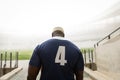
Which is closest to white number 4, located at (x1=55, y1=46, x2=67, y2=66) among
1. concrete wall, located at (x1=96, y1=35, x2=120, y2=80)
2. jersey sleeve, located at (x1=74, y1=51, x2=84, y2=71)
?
jersey sleeve, located at (x1=74, y1=51, x2=84, y2=71)

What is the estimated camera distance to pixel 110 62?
329 inches

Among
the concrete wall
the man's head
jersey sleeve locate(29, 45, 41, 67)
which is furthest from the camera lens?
the concrete wall

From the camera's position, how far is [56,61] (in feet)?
8.11

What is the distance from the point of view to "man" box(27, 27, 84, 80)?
96.6 inches

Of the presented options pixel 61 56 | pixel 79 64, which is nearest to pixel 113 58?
pixel 79 64

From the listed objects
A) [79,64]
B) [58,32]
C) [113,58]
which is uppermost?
[58,32]

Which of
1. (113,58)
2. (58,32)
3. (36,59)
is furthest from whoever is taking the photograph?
(113,58)

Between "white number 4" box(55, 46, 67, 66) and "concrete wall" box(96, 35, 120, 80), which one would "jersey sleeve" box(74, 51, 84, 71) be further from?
"concrete wall" box(96, 35, 120, 80)

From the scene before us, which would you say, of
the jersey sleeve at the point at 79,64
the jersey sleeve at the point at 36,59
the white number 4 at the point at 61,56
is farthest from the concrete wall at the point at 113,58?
the jersey sleeve at the point at 36,59

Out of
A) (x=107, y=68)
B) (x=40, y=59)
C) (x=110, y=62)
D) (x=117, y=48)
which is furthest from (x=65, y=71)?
(x=107, y=68)

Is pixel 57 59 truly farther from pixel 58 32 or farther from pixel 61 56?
pixel 58 32

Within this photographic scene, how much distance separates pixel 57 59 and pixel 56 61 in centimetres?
2

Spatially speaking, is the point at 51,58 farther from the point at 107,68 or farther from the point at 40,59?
the point at 107,68

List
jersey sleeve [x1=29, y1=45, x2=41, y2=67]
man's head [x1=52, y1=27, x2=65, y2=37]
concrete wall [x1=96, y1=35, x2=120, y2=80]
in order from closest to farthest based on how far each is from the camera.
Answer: jersey sleeve [x1=29, y1=45, x2=41, y2=67] → man's head [x1=52, y1=27, x2=65, y2=37] → concrete wall [x1=96, y1=35, x2=120, y2=80]
